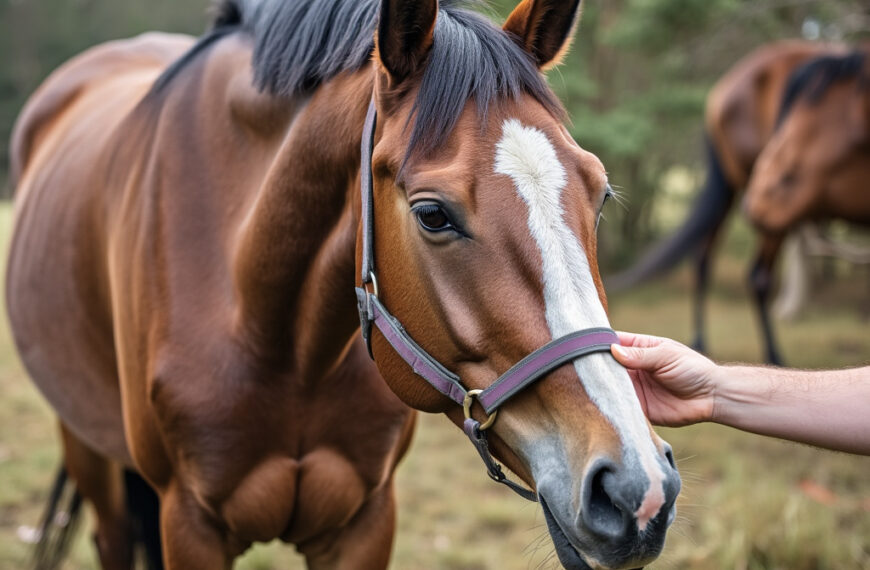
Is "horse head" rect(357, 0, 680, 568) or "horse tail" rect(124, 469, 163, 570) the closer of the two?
"horse head" rect(357, 0, 680, 568)

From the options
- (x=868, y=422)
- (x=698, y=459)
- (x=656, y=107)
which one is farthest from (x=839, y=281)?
(x=868, y=422)

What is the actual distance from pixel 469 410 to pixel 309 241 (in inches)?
23.4

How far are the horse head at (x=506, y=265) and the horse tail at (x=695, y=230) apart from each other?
5.33m

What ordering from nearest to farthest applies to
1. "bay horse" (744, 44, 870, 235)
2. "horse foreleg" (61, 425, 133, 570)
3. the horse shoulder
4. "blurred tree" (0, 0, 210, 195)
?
1. "horse foreleg" (61, 425, 133, 570)
2. the horse shoulder
3. "bay horse" (744, 44, 870, 235)
4. "blurred tree" (0, 0, 210, 195)

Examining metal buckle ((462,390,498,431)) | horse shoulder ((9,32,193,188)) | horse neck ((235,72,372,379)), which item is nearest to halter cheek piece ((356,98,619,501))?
metal buckle ((462,390,498,431))

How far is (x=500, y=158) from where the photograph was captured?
1.35 m

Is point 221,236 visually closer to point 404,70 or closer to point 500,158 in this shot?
point 404,70

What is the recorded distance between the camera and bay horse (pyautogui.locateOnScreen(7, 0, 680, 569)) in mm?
1283

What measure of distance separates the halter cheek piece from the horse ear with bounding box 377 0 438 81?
0.10m

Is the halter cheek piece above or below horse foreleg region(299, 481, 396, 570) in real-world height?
above

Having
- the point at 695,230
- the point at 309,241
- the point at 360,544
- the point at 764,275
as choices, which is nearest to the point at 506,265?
the point at 309,241

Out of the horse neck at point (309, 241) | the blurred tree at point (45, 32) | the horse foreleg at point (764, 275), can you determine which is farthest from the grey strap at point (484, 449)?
the blurred tree at point (45, 32)

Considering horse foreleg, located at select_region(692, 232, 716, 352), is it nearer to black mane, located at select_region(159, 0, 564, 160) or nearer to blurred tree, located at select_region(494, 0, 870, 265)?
blurred tree, located at select_region(494, 0, 870, 265)

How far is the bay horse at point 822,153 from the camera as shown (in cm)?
569
